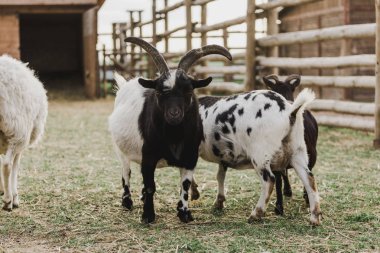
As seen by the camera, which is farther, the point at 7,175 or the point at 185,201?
the point at 7,175

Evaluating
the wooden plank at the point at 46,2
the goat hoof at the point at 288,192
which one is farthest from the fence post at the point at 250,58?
the wooden plank at the point at 46,2

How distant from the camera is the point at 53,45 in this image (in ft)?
75.1

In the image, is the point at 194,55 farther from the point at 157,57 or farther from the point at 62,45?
the point at 62,45

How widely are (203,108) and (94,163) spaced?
2910 mm

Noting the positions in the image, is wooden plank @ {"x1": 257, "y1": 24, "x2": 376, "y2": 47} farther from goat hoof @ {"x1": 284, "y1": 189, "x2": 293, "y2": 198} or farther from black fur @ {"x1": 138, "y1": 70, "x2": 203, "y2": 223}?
black fur @ {"x1": 138, "y1": 70, "x2": 203, "y2": 223}

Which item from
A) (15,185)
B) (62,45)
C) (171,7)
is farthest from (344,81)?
(62,45)

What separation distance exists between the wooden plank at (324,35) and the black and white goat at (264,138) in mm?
4735

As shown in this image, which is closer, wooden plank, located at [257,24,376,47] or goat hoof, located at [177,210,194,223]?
goat hoof, located at [177,210,194,223]

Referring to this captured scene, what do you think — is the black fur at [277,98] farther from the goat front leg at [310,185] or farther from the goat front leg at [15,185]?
the goat front leg at [15,185]

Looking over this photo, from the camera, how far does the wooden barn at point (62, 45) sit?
58.5ft

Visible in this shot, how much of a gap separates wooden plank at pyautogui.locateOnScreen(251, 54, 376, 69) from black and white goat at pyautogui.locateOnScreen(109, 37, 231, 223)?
15.9ft

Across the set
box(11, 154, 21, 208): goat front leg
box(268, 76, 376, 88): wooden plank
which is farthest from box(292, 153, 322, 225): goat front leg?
box(268, 76, 376, 88): wooden plank

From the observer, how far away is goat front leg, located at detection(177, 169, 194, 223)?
4.83 m

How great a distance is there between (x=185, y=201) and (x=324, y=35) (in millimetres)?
6187
